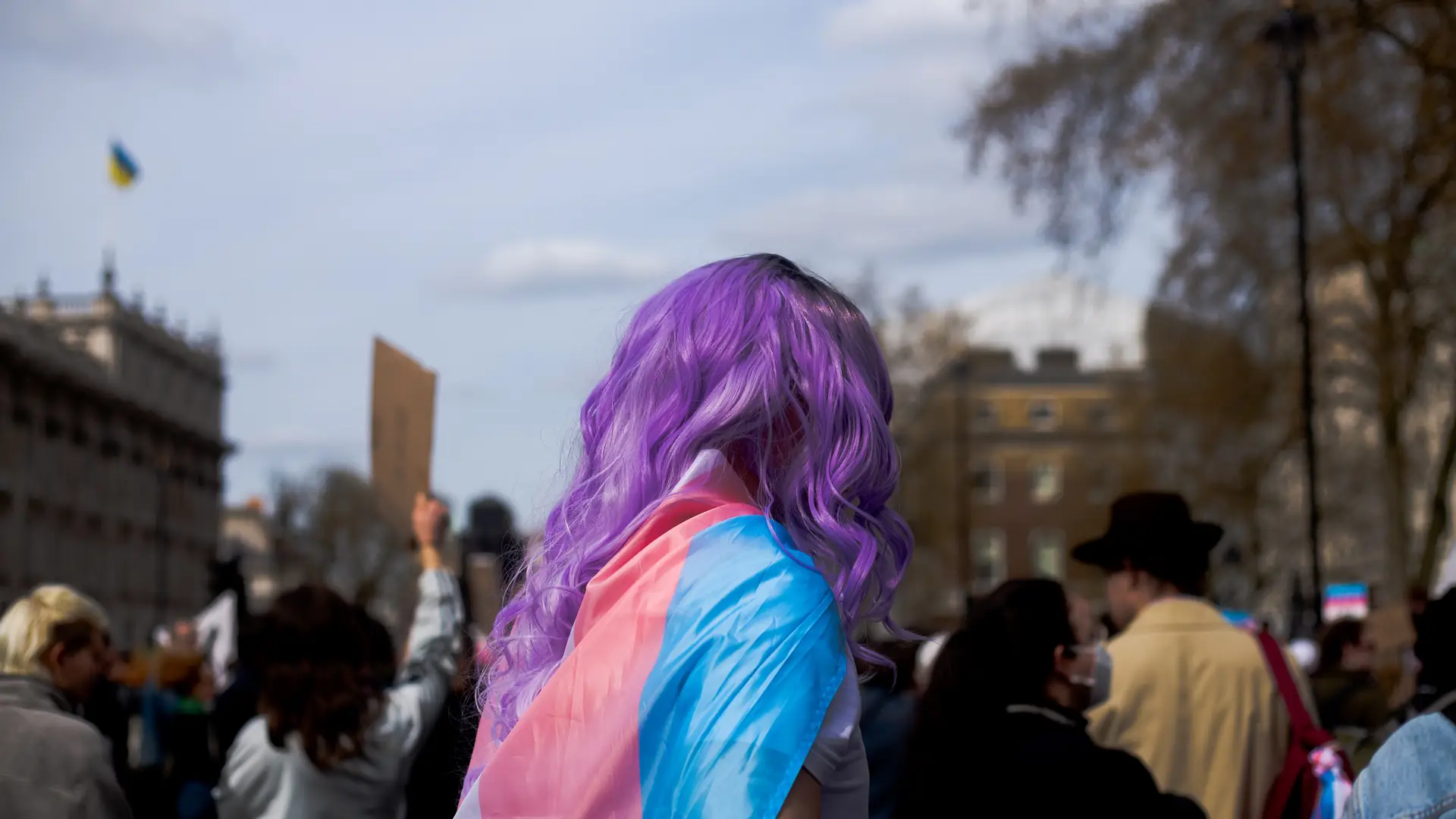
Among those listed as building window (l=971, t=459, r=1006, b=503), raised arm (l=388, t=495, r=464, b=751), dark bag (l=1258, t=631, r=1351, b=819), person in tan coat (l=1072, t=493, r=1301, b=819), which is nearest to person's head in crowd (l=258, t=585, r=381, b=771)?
raised arm (l=388, t=495, r=464, b=751)

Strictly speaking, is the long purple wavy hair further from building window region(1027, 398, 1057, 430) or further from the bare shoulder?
building window region(1027, 398, 1057, 430)

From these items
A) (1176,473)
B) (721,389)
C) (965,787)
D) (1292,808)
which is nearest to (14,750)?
(965,787)

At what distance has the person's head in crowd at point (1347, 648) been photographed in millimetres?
10141

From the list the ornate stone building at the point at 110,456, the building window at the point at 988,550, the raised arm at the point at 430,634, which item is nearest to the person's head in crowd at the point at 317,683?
the raised arm at the point at 430,634

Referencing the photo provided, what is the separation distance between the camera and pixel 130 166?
87938 millimetres

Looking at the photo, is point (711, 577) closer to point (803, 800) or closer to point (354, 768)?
point (803, 800)

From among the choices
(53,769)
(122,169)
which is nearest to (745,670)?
(53,769)

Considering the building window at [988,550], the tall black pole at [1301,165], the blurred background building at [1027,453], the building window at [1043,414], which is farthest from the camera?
the building window at [1043,414]

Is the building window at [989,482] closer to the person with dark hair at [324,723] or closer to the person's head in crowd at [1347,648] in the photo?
the person's head in crowd at [1347,648]

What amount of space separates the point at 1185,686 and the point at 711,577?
138 inches

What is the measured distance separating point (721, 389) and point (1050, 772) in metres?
2.07

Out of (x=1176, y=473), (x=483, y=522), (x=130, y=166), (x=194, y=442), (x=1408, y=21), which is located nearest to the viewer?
(x=483, y=522)

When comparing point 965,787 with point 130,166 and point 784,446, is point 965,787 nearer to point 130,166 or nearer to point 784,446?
point 784,446

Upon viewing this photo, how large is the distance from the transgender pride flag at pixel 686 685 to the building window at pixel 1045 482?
92.9 m
